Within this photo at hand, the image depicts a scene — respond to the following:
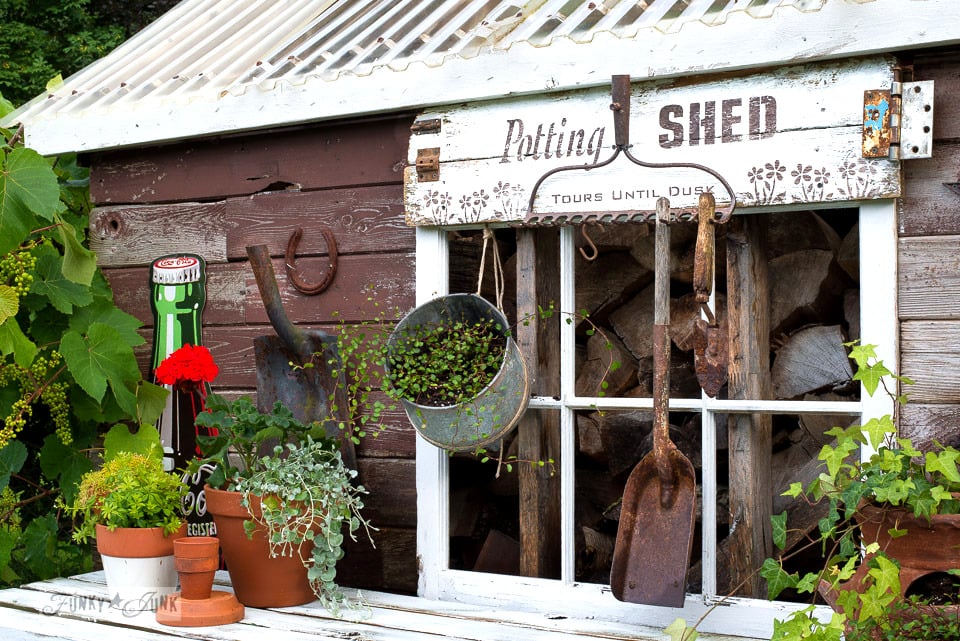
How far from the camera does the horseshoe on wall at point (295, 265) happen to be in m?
2.99

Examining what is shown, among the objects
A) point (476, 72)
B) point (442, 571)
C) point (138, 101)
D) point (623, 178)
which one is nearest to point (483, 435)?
point (442, 571)

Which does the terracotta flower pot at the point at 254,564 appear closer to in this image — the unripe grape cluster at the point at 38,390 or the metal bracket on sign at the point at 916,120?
the unripe grape cluster at the point at 38,390

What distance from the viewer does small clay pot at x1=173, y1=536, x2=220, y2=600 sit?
2496 millimetres

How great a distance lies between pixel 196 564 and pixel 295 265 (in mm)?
956

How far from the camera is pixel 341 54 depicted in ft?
9.86

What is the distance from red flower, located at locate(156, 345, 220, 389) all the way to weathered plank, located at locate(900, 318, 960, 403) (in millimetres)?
1880

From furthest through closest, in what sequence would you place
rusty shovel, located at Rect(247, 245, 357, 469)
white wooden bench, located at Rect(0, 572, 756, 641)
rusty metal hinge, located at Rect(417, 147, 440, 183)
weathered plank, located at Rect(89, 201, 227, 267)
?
weathered plank, located at Rect(89, 201, 227, 267)
rusty shovel, located at Rect(247, 245, 357, 469)
rusty metal hinge, located at Rect(417, 147, 440, 183)
white wooden bench, located at Rect(0, 572, 756, 641)

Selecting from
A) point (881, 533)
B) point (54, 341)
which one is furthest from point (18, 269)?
point (881, 533)

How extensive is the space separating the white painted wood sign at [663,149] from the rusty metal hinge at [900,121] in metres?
0.02

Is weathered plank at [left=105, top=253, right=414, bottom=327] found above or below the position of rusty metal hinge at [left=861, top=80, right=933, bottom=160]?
below

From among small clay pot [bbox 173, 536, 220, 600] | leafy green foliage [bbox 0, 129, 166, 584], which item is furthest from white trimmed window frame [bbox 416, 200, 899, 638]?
leafy green foliage [bbox 0, 129, 166, 584]

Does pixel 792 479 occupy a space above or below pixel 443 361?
below

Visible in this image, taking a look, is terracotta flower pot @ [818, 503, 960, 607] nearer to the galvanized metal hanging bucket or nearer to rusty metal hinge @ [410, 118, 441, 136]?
the galvanized metal hanging bucket

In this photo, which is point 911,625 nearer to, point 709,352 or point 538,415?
point 709,352
